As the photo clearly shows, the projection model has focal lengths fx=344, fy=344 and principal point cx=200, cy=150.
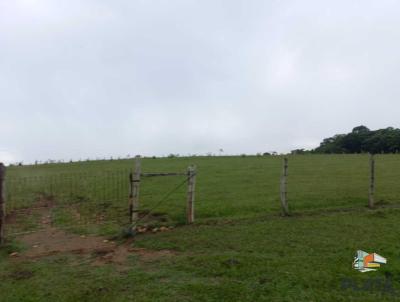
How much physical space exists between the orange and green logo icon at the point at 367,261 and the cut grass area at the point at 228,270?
0.44 ft

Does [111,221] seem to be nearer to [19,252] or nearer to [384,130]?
[19,252]

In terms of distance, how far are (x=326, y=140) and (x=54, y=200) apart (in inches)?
3611

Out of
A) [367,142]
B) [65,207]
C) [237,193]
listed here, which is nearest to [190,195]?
[237,193]

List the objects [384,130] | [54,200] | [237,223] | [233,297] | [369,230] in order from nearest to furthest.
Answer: [233,297] → [369,230] → [237,223] → [54,200] → [384,130]

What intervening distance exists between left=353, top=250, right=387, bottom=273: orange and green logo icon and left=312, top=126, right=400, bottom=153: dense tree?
60.8 metres

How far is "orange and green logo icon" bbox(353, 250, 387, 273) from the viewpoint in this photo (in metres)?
6.21

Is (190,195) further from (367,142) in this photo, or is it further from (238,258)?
(367,142)

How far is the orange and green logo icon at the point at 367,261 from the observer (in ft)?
20.4

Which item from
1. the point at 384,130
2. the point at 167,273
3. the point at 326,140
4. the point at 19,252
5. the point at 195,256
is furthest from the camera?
the point at 326,140

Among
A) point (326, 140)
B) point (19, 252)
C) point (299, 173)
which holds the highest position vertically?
point (326, 140)

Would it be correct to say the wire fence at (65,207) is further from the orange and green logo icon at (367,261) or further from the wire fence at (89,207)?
the orange and green logo icon at (367,261)

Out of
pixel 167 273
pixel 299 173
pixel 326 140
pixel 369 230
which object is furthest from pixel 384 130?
pixel 167 273

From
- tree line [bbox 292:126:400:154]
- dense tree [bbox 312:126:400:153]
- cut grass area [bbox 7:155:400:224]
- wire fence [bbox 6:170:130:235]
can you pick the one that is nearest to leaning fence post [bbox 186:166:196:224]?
cut grass area [bbox 7:155:400:224]

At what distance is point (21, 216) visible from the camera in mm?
12359
